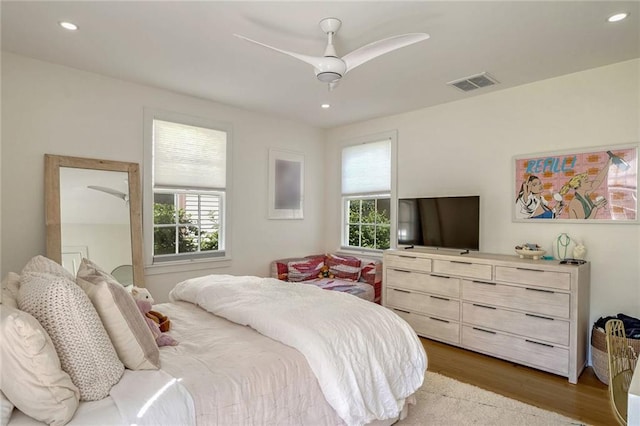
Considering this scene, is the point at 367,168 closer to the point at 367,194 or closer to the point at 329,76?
the point at 367,194

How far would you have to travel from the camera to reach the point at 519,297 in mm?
3121

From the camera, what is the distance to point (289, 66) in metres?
3.06

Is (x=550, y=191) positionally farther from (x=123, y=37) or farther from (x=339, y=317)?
(x=123, y=37)

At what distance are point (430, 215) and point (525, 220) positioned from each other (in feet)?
3.01

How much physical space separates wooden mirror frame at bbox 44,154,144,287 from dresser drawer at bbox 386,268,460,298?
2.66 m

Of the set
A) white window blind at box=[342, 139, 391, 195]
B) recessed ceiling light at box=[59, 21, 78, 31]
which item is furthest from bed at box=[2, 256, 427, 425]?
white window blind at box=[342, 139, 391, 195]

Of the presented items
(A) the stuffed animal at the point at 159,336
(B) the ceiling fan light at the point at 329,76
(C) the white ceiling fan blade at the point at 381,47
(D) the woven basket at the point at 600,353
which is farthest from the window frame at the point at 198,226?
(D) the woven basket at the point at 600,353

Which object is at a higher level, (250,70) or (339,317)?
(250,70)

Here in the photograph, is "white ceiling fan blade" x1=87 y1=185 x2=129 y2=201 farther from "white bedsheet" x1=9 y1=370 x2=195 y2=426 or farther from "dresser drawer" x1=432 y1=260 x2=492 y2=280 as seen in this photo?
"dresser drawer" x1=432 y1=260 x2=492 y2=280

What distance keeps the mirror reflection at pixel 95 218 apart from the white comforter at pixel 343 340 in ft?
4.72

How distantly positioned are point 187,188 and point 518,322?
356 centimetres

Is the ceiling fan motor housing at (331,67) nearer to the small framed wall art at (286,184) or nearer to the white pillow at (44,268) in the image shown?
the white pillow at (44,268)

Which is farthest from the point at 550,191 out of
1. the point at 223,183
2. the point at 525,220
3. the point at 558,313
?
the point at 223,183

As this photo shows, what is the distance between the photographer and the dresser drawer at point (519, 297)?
2.91 metres
